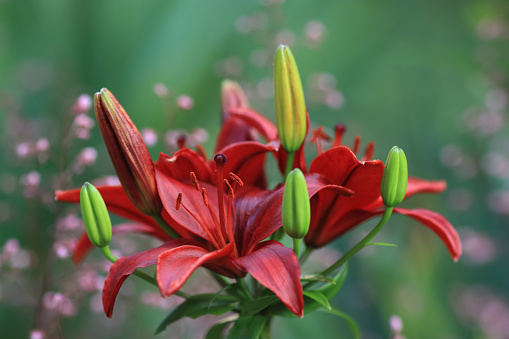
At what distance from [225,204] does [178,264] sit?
93mm

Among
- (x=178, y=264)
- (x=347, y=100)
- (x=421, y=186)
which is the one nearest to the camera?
(x=178, y=264)

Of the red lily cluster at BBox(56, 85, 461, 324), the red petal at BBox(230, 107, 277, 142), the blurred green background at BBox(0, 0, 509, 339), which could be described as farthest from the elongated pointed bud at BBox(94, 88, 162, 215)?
the blurred green background at BBox(0, 0, 509, 339)

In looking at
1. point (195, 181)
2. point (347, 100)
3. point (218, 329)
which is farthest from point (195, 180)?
point (347, 100)

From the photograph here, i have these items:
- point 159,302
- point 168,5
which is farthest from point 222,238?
point 168,5

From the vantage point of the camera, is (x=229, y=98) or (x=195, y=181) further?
(x=229, y=98)

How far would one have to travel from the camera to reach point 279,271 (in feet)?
0.94

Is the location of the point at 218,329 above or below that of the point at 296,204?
below

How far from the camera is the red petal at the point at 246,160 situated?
35cm

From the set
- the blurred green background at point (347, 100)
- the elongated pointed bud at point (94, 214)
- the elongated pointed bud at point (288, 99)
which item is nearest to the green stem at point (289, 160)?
the elongated pointed bud at point (288, 99)

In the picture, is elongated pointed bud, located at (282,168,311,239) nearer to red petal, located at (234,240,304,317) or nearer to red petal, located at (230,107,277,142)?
red petal, located at (234,240,304,317)

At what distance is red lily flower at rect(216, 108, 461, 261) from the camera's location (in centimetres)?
34

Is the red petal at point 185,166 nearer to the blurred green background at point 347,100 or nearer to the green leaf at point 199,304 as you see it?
the green leaf at point 199,304

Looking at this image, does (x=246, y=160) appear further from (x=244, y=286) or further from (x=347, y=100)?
(x=347, y=100)

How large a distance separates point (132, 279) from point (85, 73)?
31 centimetres
